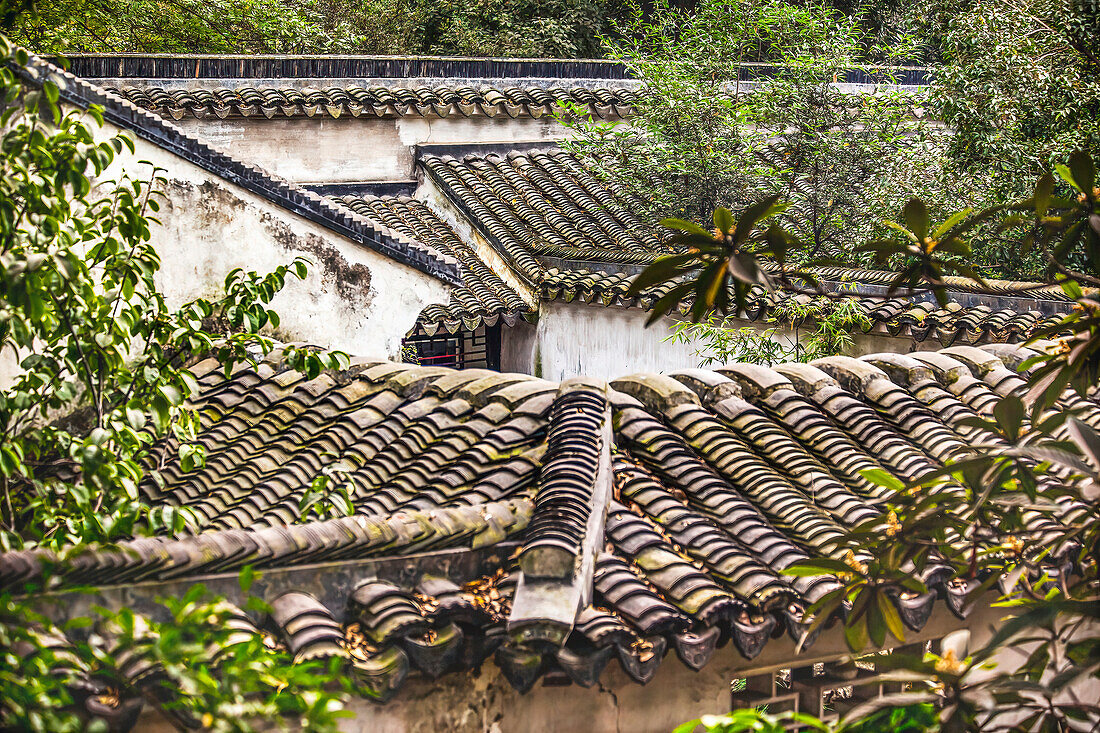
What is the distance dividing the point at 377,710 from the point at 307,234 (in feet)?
14.7

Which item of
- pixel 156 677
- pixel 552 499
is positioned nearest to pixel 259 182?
pixel 552 499

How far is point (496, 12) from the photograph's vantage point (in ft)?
67.7

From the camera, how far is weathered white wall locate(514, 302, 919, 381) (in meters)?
10.6

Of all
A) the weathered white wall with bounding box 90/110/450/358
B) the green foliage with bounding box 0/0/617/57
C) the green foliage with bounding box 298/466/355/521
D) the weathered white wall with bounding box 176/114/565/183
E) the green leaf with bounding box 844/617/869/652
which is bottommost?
the green leaf with bounding box 844/617/869/652

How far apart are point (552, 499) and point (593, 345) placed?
23.2 feet

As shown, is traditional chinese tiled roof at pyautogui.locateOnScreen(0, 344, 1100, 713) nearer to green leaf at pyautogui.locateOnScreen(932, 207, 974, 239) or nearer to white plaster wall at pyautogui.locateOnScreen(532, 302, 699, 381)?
green leaf at pyautogui.locateOnScreen(932, 207, 974, 239)

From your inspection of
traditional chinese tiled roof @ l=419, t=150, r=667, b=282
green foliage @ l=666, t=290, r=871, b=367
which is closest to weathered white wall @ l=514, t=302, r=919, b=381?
traditional chinese tiled roof @ l=419, t=150, r=667, b=282

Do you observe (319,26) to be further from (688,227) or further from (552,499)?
(688,227)

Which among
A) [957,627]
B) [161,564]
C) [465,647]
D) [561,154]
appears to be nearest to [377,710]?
[465,647]

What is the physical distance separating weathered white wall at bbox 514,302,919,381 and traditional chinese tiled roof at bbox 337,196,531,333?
0.51 meters

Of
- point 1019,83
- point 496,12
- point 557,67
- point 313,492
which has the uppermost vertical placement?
point 496,12

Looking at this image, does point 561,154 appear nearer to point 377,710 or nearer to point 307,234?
point 307,234

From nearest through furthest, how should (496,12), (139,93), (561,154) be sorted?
1. (139,93)
2. (561,154)
3. (496,12)

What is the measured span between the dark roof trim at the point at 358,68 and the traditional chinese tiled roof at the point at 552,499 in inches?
246
